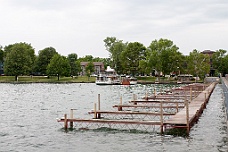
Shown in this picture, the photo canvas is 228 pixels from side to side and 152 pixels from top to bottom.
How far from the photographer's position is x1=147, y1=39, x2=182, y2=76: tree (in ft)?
432

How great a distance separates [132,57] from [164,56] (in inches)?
720

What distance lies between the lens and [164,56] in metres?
133

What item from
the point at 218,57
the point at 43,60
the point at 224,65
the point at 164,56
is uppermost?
the point at 218,57

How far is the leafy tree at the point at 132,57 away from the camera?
14712 centimetres

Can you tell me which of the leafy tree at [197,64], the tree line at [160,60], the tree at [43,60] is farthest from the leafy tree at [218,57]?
the tree at [43,60]

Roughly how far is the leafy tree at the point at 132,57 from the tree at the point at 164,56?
11.9 metres

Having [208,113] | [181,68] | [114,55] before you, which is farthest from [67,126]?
[114,55]

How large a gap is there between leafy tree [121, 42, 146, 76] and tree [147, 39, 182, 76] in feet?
39.2

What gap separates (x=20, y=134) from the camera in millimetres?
25578

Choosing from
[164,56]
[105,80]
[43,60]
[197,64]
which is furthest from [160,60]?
[43,60]

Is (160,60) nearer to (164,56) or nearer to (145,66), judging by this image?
(164,56)

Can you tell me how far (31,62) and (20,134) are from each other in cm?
12290

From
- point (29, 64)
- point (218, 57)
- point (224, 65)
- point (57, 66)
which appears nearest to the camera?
point (57, 66)

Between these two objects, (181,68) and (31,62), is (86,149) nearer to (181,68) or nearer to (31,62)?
(181,68)
